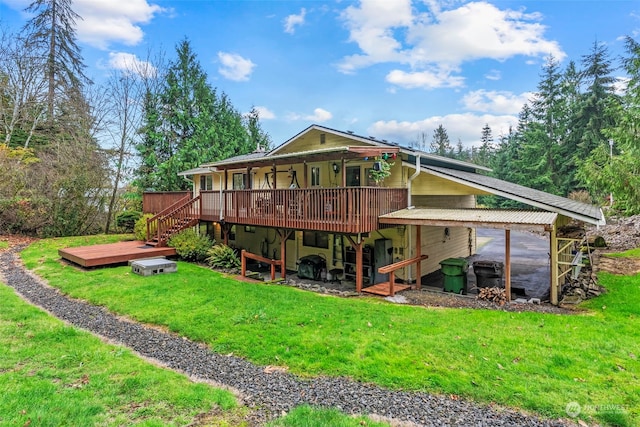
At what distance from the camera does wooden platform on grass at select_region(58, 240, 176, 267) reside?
1115 cm

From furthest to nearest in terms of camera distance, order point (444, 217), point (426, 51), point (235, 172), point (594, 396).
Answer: point (426, 51), point (235, 172), point (444, 217), point (594, 396)

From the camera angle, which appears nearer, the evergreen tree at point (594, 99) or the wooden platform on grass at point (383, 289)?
the wooden platform on grass at point (383, 289)

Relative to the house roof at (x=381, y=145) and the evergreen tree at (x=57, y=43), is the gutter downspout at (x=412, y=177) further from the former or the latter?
the evergreen tree at (x=57, y=43)

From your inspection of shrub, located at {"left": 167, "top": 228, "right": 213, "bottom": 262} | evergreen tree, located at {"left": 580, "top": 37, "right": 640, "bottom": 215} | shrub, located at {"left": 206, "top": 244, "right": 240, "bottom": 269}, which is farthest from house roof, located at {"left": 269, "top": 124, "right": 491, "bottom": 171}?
evergreen tree, located at {"left": 580, "top": 37, "right": 640, "bottom": 215}

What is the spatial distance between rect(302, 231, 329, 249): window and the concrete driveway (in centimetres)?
540

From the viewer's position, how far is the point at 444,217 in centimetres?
906

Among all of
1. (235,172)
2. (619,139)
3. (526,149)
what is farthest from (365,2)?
(526,149)

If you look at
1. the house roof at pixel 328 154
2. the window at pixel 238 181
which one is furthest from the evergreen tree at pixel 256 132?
the house roof at pixel 328 154

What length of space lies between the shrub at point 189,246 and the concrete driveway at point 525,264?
33.8 ft

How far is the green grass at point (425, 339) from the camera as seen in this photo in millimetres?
4164

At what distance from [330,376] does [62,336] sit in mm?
4740

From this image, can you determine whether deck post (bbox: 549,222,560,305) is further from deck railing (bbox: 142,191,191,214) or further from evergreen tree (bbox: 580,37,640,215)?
deck railing (bbox: 142,191,191,214)

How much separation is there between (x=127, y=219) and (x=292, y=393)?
65.4 feet

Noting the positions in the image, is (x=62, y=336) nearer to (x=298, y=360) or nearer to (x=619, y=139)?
(x=298, y=360)
